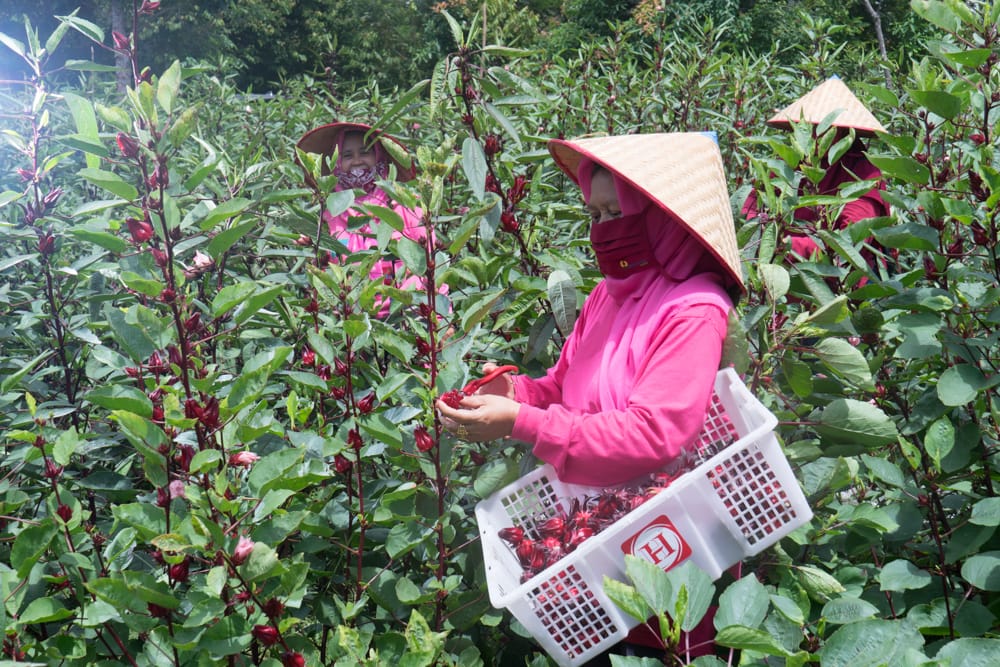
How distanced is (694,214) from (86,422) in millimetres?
1617

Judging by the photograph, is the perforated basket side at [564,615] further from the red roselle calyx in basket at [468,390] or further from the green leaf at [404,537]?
the red roselle calyx in basket at [468,390]

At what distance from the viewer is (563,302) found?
218 cm

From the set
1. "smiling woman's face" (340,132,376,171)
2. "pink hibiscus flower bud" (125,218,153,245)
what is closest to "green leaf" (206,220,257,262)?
"pink hibiscus flower bud" (125,218,153,245)

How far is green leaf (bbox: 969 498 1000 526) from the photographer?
1.77 meters

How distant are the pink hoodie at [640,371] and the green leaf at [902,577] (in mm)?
460

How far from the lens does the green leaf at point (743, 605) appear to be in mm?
1327

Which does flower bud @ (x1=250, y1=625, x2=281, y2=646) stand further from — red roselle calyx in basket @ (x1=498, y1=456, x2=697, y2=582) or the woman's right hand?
the woman's right hand

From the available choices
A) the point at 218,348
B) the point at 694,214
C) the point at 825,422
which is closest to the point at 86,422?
the point at 218,348

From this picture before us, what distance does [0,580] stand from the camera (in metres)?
1.44

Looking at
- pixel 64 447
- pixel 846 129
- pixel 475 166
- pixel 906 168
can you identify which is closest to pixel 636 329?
pixel 475 166

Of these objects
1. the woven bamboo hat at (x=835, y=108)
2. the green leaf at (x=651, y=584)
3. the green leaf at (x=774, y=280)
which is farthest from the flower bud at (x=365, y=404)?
the woven bamboo hat at (x=835, y=108)

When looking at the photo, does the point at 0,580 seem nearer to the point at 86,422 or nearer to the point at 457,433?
the point at 457,433

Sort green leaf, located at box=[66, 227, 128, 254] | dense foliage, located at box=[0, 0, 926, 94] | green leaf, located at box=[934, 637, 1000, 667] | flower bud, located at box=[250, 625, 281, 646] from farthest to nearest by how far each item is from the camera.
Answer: dense foliage, located at box=[0, 0, 926, 94] < green leaf, located at box=[66, 227, 128, 254] < flower bud, located at box=[250, 625, 281, 646] < green leaf, located at box=[934, 637, 1000, 667]

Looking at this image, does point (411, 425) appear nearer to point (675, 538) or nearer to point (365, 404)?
point (365, 404)
